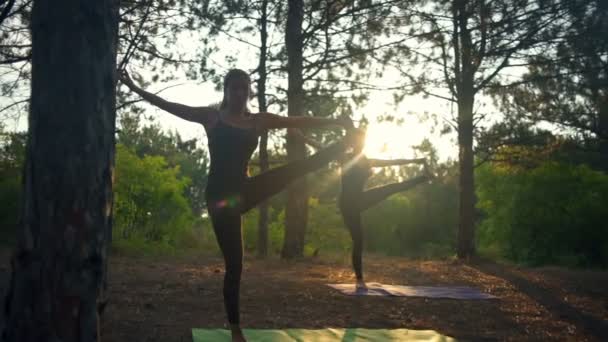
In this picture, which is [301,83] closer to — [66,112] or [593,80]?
[593,80]

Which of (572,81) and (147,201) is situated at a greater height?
(572,81)

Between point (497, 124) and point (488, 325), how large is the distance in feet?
22.2

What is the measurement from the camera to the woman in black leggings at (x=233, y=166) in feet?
11.7

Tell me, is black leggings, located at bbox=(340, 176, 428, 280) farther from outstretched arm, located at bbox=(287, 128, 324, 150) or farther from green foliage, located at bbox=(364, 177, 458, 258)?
green foliage, located at bbox=(364, 177, 458, 258)

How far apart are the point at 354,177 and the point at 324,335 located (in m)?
1.86

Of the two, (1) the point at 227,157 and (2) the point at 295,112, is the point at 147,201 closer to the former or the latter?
(2) the point at 295,112

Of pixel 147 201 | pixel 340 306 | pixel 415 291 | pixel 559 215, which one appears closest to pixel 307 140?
pixel 340 306

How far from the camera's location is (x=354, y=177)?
5.72m

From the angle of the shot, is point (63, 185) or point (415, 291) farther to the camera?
point (415, 291)

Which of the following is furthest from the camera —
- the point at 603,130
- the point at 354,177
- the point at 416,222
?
the point at 416,222

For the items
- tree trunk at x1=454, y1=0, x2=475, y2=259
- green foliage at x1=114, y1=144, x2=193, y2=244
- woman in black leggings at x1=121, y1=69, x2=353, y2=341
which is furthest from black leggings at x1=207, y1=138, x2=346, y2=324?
green foliage at x1=114, y1=144, x2=193, y2=244

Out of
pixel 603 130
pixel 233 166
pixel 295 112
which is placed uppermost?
pixel 603 130

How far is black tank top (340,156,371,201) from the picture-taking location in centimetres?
566

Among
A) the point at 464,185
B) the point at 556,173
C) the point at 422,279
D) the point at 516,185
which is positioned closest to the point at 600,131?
the point at 556,173
